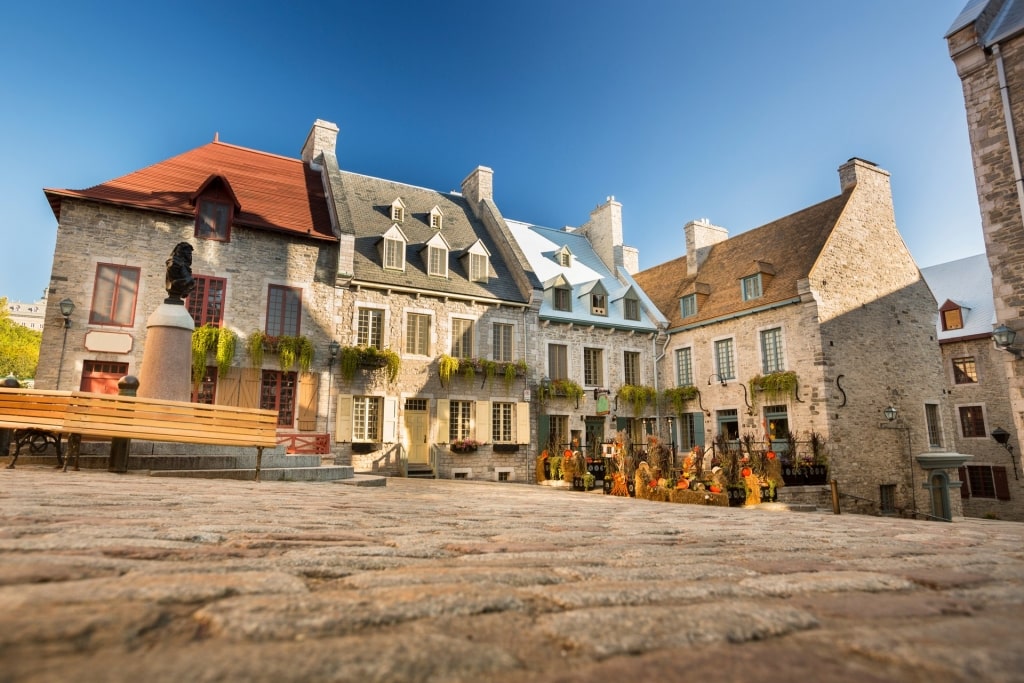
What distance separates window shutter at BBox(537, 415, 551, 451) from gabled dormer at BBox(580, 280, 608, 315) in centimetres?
484

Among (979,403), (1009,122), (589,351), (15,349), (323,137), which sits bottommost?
(979,403)

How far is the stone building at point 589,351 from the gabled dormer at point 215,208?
9924 mm

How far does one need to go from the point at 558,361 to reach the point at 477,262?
477cm

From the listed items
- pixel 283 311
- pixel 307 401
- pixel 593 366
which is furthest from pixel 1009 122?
pixel 283 311

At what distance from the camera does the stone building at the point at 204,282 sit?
15789mm

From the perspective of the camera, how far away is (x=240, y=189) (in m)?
19.9

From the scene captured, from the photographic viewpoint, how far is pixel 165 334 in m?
11.1

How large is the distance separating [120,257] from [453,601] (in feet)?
58.8

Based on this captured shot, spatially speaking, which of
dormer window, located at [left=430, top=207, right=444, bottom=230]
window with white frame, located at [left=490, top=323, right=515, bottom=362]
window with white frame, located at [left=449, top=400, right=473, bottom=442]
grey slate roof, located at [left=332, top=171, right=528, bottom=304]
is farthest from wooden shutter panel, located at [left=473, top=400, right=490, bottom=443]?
dormer window, located at [left=430, top=207, right=444, bottom=230]

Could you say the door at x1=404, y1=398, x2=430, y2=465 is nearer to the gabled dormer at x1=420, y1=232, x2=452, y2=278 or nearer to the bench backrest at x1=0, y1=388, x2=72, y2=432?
the gabled dormer at x1=420, y1=232, x2=452, y2=278

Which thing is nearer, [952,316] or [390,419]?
[390,419]

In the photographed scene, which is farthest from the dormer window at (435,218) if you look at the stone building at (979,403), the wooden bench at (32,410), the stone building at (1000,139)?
the stone building at (979,403)

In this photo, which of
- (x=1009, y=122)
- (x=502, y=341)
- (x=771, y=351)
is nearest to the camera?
(x=1009, y=122)

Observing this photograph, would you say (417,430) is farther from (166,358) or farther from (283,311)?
(166,358)
